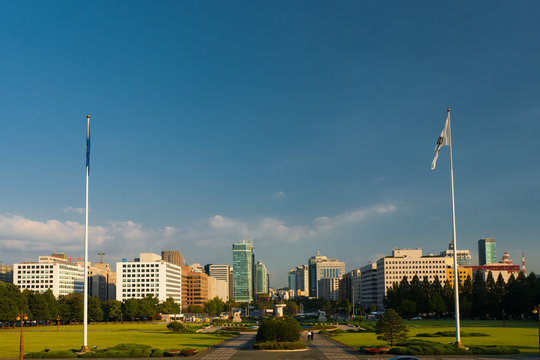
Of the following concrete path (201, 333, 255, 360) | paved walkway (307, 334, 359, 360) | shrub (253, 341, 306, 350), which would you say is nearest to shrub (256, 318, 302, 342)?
shrub (253, 341, 306, 350)

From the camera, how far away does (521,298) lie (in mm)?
147750

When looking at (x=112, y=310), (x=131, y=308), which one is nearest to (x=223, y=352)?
(x=131, y=308)

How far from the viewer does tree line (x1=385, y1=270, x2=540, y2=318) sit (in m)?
149

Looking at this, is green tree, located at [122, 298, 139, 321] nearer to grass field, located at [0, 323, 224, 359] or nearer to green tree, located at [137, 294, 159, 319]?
green tree, located at [137, 294, 159, 319]

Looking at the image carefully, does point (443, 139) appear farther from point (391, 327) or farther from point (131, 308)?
point (131, 308)

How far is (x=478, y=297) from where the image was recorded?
159m

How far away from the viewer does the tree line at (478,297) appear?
489 feet

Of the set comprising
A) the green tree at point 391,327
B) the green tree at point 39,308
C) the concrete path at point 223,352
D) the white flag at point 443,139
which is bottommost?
the green tree at point 39,308

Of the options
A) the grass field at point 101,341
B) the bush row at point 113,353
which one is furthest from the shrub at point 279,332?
the bush row at point 113,353

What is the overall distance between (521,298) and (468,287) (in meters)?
34.3

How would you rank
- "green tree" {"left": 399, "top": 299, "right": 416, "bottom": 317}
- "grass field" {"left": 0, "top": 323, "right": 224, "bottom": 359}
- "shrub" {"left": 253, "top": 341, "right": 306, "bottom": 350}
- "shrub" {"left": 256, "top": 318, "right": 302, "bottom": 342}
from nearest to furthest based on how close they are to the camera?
1. "shrub" {"left": 253, "top": 341, "right": 306, "bottom": 350}
2. "shrub" {"left": 256, "top": 318, "right": 302, "bottom": 342}
3. "grass field" {"left": 0, "top": 323, "right": 224, "bottom": 359}
4. "green tree" {"left": 399, "top": 299, "right": 416, "bottom": 317}

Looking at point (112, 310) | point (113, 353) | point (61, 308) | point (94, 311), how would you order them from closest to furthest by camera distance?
point (113, 353)
point (61, 308)
point (94, 311)
point (112, 310)

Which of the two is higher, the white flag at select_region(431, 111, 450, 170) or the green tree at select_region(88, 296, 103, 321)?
the white flag at select_region(431, 111, 450, 170)

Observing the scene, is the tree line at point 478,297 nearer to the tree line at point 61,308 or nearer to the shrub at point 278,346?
the tree line at point 61,308
